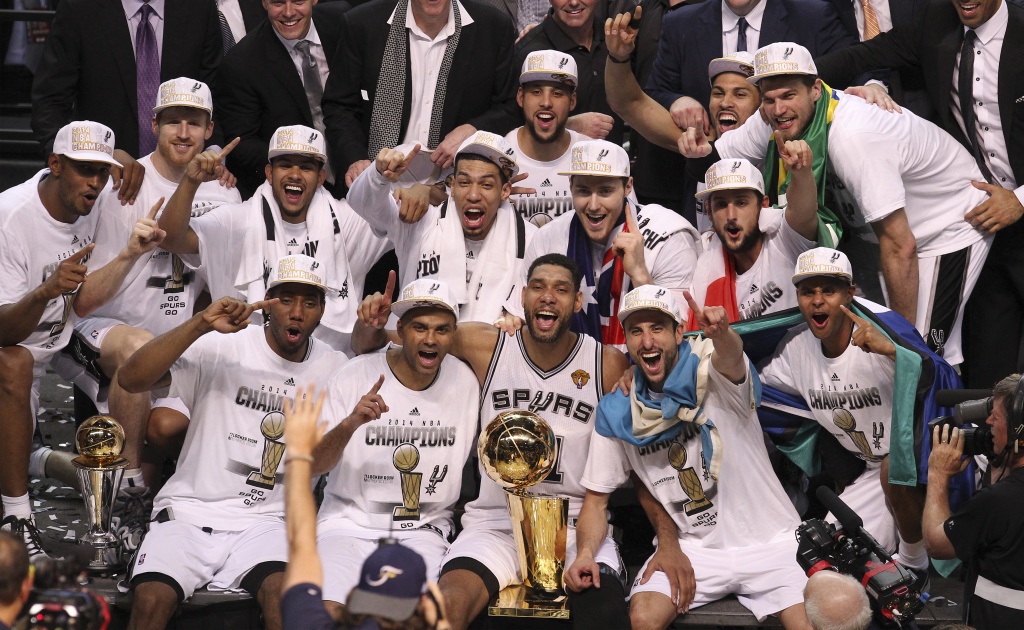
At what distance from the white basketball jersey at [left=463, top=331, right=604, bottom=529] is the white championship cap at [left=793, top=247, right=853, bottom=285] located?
1024 mm

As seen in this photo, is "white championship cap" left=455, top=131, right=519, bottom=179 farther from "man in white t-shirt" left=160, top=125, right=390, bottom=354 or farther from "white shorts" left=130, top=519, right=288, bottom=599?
"white shorts" left=130, top=519, right=288, bottom=599

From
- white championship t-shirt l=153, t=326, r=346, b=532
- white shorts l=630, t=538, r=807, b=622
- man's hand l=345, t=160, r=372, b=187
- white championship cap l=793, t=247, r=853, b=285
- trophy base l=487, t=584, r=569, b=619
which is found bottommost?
trophy base l=487, t=584, r=569, b=619

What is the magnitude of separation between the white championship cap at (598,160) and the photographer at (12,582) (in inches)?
152

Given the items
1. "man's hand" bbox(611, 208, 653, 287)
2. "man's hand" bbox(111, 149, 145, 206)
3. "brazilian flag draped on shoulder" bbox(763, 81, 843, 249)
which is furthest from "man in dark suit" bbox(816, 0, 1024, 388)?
"man's hand" bbox(111, 149, 145, 206)

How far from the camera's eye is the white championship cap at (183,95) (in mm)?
7348

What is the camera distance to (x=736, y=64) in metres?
7.32

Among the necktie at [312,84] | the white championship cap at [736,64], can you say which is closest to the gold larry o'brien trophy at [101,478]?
the necktie at [312,84]

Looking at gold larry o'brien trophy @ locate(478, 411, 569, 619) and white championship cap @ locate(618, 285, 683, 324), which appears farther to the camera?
white championship cap @ locate(618, 285, 683, 324)

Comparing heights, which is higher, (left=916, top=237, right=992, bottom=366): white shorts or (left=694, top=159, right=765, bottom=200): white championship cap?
(left=694, top=159, right=765, bottom=200): white championship cap

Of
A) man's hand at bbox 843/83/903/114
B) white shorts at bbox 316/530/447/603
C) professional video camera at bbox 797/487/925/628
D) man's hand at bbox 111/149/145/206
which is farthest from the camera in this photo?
man's hand at bbox 111/149/145/206

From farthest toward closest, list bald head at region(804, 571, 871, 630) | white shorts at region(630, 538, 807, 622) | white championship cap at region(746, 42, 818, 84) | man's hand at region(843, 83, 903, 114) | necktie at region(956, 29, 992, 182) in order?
1. necktie at region(956, 29, 992, 182)
2. man's hand at region(843, 83, 903, 114)
3. white championship cap at region(746, 42, 818, 84)
4. white shorts at region(630, 538, 807, 622)
5. bald head at region(804, 571, 871, 630)

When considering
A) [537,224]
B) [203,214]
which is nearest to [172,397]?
[203,214]

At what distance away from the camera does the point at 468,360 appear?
22.0 ft

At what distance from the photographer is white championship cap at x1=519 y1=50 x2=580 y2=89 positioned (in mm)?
7445
